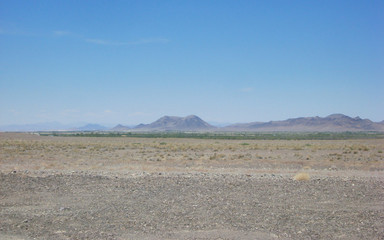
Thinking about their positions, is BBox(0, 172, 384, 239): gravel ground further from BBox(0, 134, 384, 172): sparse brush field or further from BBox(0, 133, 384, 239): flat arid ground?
BBox(0, 134, 384, 172): sparse brush field

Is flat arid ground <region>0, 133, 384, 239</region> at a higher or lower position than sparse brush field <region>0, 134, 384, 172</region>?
higher

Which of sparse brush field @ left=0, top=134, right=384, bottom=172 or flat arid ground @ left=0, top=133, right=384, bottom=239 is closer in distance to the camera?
flat arid ground @ left=0, top=133, right=384, bottom=239

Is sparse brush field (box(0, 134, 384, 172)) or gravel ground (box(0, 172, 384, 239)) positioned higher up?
gravel ground (box(0, 172, 384, 239))

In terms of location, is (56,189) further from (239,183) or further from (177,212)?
(239,183)

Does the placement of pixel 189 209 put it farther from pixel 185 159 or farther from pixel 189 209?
pixel 185 159

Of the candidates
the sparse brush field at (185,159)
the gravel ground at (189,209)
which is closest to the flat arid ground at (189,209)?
the gravel ground at (189,209)

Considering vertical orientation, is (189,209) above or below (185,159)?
above

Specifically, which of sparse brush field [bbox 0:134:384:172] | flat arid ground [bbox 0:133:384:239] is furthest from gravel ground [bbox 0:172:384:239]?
sparse brush field [bbox 0:134:384:172]

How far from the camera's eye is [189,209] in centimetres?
987

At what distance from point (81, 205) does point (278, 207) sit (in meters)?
5.53

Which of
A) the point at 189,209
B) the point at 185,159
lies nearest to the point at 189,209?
the point at 189,209

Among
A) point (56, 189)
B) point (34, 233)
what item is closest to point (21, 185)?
point (56, 189)

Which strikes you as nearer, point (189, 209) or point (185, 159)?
point (189, 209)

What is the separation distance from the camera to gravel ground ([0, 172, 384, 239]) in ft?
26.4
